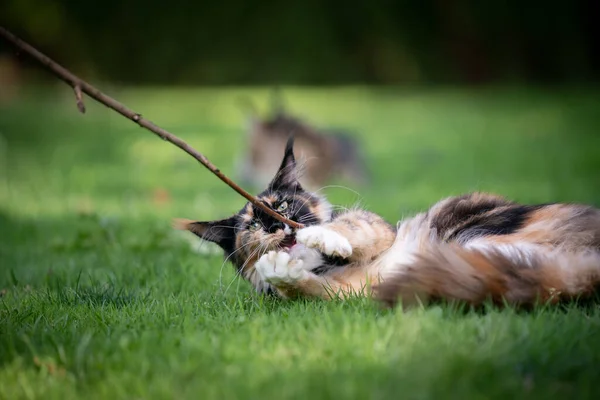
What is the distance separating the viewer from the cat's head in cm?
332

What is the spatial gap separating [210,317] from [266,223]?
767 millimetres

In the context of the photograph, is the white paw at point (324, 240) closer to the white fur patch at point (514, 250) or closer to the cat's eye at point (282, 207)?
the cat's eye at point (282, 207)

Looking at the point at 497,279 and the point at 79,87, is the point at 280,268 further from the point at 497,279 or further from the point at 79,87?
the point at 79,87

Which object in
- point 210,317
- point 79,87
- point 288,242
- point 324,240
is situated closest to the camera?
point 210,317

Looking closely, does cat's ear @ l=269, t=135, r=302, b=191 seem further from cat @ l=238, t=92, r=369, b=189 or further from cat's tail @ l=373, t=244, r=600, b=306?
cat @ l=238, t=92, r=369, b=189

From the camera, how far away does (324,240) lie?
3000 mm

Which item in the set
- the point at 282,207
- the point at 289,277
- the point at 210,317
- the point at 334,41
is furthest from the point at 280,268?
the point at 334,41

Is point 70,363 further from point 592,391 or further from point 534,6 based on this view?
point 534,6

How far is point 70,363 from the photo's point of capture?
88.2 inches

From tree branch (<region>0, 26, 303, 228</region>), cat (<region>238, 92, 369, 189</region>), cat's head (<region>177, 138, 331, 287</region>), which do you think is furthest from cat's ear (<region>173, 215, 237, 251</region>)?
cat (<region>238, 92, 369, 189</region>)

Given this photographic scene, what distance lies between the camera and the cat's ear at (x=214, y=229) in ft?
11.3

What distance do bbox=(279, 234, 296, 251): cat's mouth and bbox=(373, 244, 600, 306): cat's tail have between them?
31.8 inches

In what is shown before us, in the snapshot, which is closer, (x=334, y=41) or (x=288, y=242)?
(x=288, y=242)

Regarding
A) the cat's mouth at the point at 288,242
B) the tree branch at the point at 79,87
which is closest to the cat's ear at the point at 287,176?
the cat's mouth at the point at 288,242
